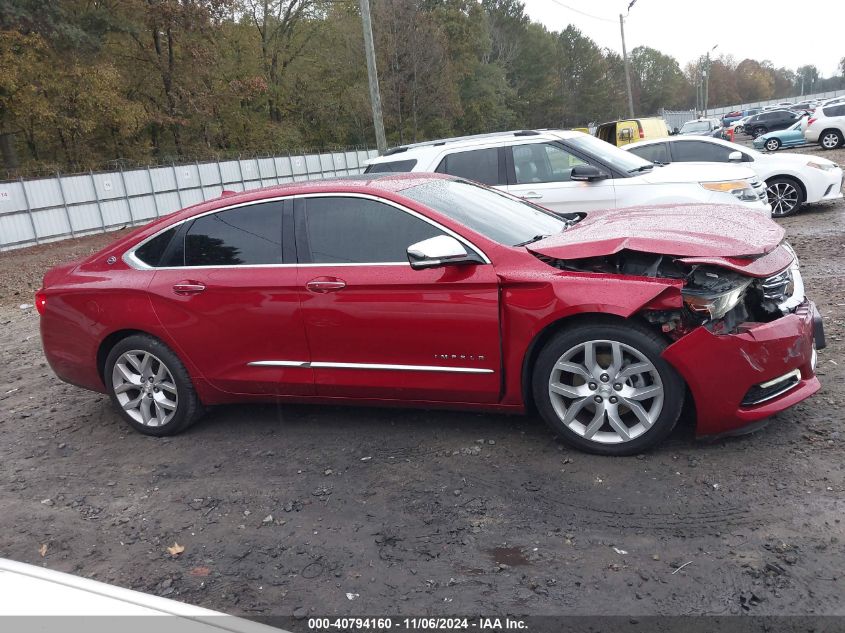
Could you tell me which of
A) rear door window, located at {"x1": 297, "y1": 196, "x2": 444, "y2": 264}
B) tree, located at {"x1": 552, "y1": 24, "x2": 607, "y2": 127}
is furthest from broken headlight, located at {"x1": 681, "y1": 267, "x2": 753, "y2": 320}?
tree, located at {"x1": 552, "y1": 24, "x2": 607, "y2": 127}

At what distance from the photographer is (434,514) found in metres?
3.52

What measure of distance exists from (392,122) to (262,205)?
45.4 m

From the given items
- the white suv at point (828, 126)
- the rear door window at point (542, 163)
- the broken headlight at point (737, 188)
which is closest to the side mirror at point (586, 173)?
the rear door window at point (542, 163)

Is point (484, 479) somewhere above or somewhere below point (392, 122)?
below

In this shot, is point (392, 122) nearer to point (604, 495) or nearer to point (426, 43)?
point (426, 43)

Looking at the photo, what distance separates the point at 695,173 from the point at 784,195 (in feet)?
14.8

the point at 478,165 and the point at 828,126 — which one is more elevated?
the point at 478,165

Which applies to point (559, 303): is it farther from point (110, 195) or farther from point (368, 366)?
point (110, 195)

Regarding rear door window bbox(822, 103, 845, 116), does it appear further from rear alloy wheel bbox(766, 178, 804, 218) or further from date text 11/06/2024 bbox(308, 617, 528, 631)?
date text 11/06/2024 bbox(308, 617, 528, 631)

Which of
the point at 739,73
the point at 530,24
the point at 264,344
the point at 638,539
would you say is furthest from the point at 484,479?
the point at 739,73

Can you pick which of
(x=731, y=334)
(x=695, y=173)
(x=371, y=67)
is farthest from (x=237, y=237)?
(x=371, y=67)

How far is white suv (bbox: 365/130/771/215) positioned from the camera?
7695mm

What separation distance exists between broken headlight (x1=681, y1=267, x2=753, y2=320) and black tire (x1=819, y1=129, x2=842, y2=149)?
26.2 metres

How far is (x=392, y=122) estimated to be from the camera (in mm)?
48219
